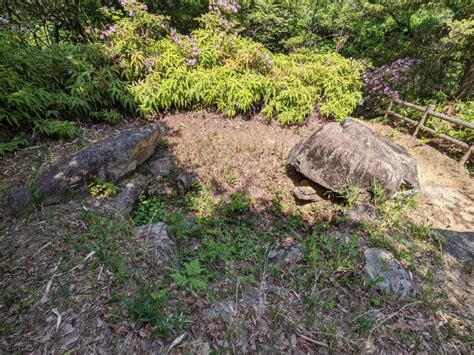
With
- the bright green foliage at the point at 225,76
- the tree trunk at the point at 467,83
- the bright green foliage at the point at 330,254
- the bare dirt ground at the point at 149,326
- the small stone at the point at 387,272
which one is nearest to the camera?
the bare dirt ground at the point at 149,326

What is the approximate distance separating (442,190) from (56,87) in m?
8.48

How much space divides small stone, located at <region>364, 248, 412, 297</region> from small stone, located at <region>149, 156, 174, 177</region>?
367 cm

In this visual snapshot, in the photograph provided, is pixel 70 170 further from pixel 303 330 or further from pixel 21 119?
pixel 303 330

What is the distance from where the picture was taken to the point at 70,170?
346 centimetres

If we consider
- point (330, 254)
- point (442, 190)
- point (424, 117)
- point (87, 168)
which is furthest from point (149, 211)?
point (424, 117)

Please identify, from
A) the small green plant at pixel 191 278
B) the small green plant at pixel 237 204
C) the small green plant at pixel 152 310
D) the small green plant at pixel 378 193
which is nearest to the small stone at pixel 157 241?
the small green plant at pixel 191 278

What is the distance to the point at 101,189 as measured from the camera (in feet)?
11.8

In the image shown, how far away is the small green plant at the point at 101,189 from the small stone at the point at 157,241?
0.91 metres

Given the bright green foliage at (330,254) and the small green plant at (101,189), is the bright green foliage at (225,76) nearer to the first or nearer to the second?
the small green plant at (101,189)

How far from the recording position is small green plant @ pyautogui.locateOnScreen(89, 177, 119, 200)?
3549 millimetres

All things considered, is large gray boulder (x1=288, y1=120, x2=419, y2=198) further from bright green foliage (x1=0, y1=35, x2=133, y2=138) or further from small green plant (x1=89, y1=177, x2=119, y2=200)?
bright green foliage (x1=0, y1=35, x2=133, y2=138)

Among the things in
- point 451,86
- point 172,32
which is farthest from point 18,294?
point 451,86

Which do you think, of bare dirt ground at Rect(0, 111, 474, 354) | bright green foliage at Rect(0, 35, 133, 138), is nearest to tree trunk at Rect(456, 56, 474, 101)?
bare dirt ground at Rect(0, 111, 474, 354)

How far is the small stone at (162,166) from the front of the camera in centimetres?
454
